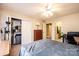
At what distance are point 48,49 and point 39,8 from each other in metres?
0.59

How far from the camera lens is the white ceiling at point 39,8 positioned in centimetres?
160

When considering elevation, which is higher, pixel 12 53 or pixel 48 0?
pixel 48 0

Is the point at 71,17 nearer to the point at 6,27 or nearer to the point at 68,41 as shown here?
the point at 68,41

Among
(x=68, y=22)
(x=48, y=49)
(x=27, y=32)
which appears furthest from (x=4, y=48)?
(x=68, y=22)

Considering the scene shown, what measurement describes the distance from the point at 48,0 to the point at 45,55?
2.50ft

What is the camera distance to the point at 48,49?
5.24 feet

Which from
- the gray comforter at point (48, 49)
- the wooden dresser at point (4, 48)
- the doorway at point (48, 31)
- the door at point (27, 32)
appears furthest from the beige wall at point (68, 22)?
the wooden dresser at point (4, 48)

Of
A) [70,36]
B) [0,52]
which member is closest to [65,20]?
[70,36]

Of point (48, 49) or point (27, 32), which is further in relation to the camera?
point (27, 32)

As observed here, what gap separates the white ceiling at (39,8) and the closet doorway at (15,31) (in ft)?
0.48

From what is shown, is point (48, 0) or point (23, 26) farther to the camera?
point (23, 26)

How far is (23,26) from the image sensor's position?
5.62 feet

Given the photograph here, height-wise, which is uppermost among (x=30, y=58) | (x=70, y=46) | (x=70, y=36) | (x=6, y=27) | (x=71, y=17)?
(x=71, y=17)

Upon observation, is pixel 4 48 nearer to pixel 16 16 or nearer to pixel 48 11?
pixel 16 16
